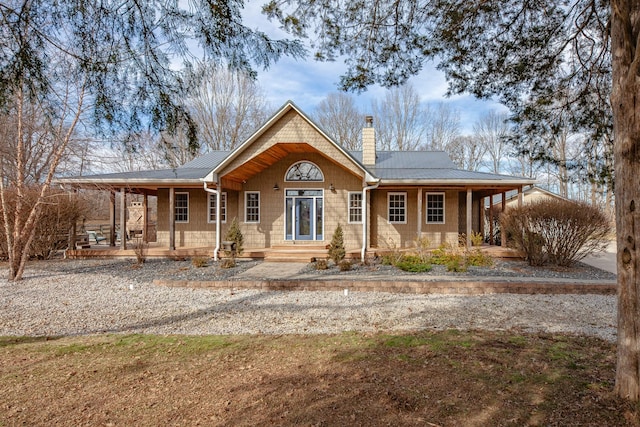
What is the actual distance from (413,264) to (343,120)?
23.7 meters

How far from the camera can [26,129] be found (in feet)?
27.4

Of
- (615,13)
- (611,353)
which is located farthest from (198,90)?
(611,353)

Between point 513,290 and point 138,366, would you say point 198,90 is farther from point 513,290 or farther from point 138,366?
point 513,290

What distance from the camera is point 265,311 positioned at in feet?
20.9

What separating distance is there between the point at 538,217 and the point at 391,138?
23830mm

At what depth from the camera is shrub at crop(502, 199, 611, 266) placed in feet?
32.3

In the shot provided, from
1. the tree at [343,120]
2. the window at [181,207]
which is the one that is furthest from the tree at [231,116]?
the window at [181,207]

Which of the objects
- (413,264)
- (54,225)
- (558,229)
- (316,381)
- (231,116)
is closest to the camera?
(316,381)

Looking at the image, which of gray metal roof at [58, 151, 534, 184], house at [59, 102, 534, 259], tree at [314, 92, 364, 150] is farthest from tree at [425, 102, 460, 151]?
house at [59, 102, 534, 259]

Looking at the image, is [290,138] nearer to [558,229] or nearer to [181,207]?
[181,207]

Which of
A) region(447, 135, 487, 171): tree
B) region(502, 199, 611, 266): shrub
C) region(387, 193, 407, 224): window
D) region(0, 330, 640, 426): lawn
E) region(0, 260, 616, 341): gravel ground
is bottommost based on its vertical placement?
region(0, 260, 616, 341): gravel ground

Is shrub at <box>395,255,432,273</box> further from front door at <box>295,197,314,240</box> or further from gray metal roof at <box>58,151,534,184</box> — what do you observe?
front door at <box>295,197,314,240</box>

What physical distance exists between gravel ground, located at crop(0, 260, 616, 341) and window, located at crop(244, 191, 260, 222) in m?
6.13

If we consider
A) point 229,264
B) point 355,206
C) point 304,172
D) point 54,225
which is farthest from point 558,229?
point 54,225
